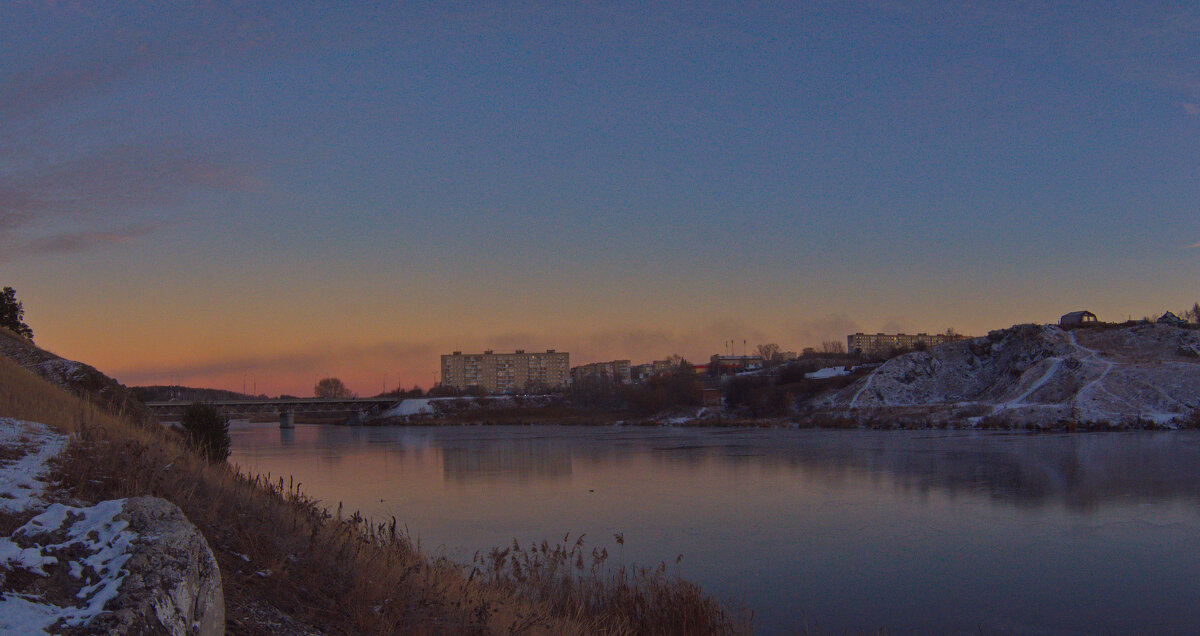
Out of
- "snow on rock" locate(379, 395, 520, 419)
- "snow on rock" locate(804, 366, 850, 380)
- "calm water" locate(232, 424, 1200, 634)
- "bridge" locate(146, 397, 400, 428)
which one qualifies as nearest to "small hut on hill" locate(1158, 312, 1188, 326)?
"snow on rock" locate(804, 366, 850, 380)

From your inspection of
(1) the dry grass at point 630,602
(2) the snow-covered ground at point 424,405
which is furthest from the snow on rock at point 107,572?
(2) the snow-covered ground at point 424,405

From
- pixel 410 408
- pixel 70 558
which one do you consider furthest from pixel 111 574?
pixel 410 408

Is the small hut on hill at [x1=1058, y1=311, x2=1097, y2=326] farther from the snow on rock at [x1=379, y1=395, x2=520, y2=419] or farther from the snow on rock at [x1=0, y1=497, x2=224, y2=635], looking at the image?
the snow on rock at [x1=0, y1=497, x2=224, y2=635]

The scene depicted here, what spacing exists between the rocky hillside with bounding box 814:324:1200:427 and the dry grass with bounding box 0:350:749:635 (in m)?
55.3

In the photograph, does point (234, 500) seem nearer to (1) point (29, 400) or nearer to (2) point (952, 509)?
(1) point (29, 400)

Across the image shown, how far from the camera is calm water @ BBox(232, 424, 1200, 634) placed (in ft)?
41.0

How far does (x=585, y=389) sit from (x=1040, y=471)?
9963 cm

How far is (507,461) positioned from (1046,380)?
48676mm

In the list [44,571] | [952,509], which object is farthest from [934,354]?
[44,571]

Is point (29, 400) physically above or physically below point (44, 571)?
above

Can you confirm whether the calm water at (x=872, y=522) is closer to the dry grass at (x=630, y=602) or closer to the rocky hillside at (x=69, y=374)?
the dry grass at (x=630, y=602)

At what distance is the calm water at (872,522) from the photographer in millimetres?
12492

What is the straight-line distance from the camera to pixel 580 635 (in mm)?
9070

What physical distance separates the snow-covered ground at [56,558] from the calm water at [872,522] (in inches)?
341
